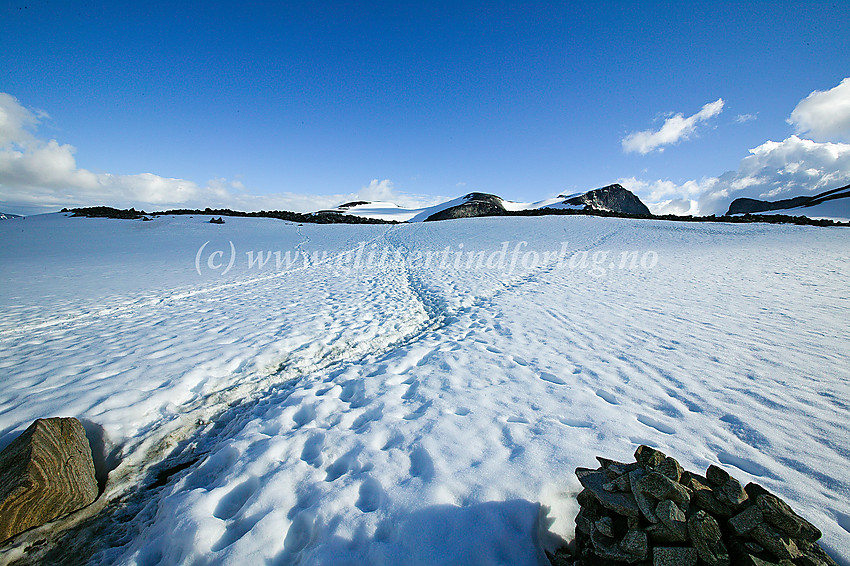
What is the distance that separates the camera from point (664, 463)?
2.15 m

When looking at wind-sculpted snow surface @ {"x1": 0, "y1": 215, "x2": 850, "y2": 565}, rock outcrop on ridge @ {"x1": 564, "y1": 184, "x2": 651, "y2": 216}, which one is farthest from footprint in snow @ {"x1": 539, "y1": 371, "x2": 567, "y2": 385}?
rock outcrop on ridge @ {"x1": 564, "y1": 184, "x2": 651, "y2": 216}

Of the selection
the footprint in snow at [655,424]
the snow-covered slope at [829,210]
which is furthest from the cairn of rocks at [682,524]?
the snow-covered slope at [829,210]

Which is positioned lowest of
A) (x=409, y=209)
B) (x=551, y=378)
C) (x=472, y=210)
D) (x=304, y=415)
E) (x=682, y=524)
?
(x=304, y=415)

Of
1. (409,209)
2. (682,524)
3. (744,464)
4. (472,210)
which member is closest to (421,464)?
(682,524)

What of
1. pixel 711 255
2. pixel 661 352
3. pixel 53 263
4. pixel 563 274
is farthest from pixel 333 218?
pixel 661 352

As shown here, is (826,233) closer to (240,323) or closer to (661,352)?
(661,352)

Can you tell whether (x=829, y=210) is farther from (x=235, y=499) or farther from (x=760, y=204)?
(x=235, y=499)

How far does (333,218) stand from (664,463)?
1795 inches

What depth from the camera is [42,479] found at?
267cm

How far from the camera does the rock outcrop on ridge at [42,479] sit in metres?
2.58

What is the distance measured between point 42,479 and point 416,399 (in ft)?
11.9

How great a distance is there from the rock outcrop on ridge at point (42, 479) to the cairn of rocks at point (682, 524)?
4.14 metres

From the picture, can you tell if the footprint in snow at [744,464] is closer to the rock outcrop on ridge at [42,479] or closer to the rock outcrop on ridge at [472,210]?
the rock outcrop on ridge at [42,479]

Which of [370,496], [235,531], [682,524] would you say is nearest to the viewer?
[682,524]
